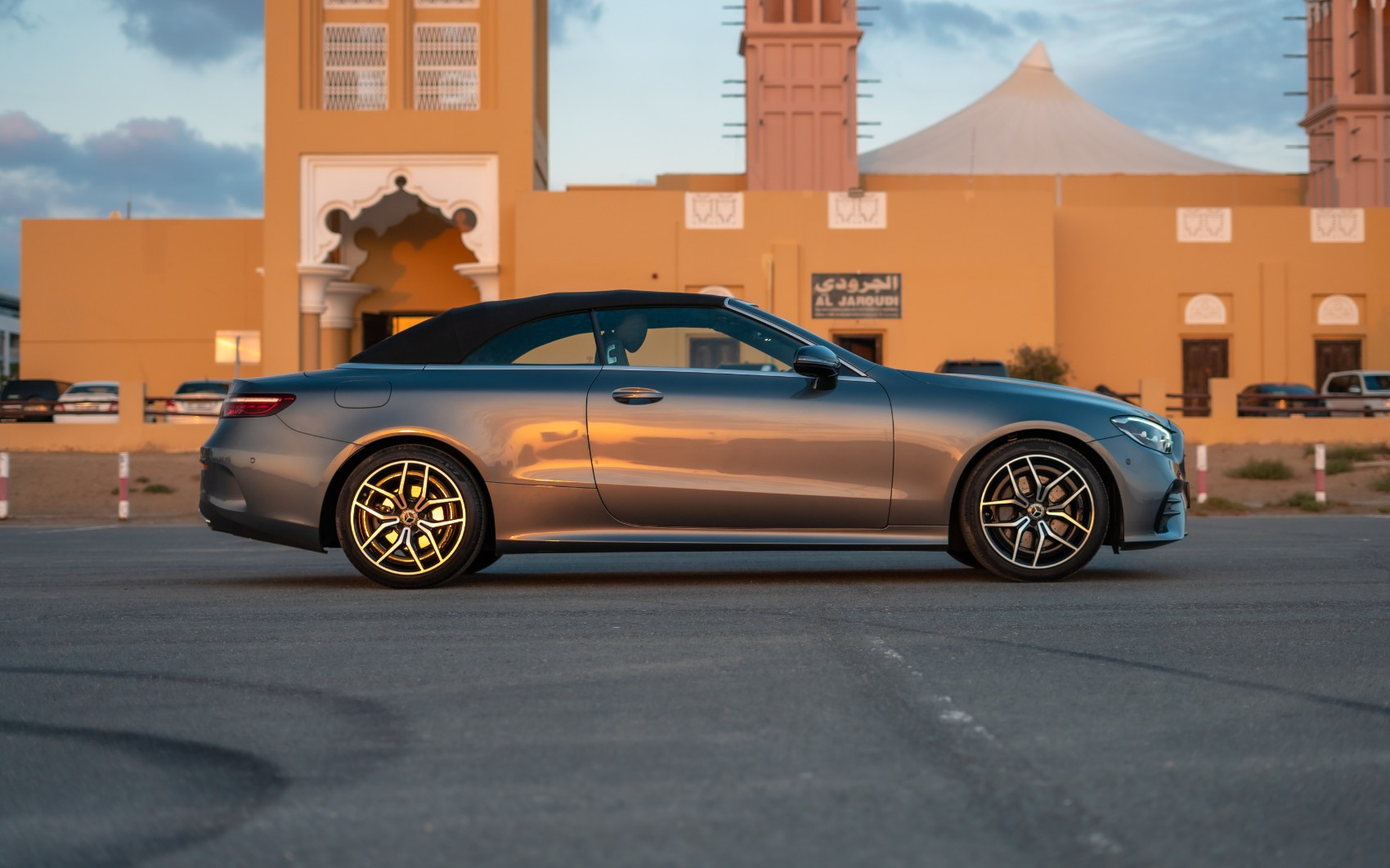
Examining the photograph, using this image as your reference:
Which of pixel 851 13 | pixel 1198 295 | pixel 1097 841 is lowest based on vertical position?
pixel 1097 841

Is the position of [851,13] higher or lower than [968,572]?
higher

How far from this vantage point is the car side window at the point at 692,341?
7.58 metres

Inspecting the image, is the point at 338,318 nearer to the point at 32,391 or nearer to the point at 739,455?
the point at 32,391

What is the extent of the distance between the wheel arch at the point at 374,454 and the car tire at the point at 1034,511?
235cm

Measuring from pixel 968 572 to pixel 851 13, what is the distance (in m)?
38.7

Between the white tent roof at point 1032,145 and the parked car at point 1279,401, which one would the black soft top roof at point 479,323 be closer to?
the parked car at point 1279,401

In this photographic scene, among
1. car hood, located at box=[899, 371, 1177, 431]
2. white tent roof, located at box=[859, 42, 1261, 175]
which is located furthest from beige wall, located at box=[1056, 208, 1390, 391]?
car hood, located at box=[899, 371, 1177, 431]

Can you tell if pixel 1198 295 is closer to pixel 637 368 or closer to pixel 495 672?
pixel 637 368

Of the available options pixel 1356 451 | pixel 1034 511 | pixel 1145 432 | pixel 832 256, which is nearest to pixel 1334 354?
pixel 1356 451

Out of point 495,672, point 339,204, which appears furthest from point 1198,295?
point 495,672

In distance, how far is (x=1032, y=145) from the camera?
58406mm

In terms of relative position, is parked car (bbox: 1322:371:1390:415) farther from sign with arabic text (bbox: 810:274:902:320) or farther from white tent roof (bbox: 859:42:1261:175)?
white tent roof (bbox: 859:42:1261:175)

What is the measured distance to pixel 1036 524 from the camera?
7.42 metres

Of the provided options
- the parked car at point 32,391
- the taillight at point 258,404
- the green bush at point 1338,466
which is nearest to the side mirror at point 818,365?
the taillight at point 258,404
